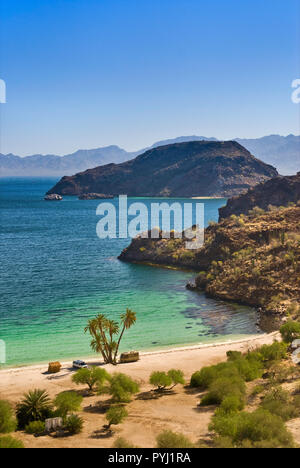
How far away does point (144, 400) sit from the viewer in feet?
111

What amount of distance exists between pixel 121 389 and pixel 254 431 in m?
12.0

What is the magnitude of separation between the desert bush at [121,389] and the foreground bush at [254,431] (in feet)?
29.9

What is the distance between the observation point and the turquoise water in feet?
163

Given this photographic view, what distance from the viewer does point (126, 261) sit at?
93500 millimetres

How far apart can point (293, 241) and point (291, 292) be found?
42.0ft

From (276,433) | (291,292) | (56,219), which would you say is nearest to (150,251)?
(291,292)

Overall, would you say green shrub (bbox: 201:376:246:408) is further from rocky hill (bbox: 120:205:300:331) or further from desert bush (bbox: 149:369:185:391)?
rocky hill (bbox: 120:205:300:331)

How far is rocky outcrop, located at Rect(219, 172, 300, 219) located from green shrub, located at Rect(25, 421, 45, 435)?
352 feet

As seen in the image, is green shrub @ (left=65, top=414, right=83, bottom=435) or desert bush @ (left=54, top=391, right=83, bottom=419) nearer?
green shrub @ (left=65, top=414, right=83, bottom=435)

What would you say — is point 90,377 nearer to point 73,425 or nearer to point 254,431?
point 73,425

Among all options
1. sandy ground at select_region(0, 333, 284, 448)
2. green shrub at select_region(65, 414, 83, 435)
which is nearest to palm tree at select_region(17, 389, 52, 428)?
sandy ground at select_region(0, 333, 284, 448)

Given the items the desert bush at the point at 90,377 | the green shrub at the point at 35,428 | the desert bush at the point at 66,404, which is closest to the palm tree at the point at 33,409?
the desert bush at the point at 66,404

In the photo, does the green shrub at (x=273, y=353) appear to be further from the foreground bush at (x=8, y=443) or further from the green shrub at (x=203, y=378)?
the foreground bush at (x=8, y=443)
